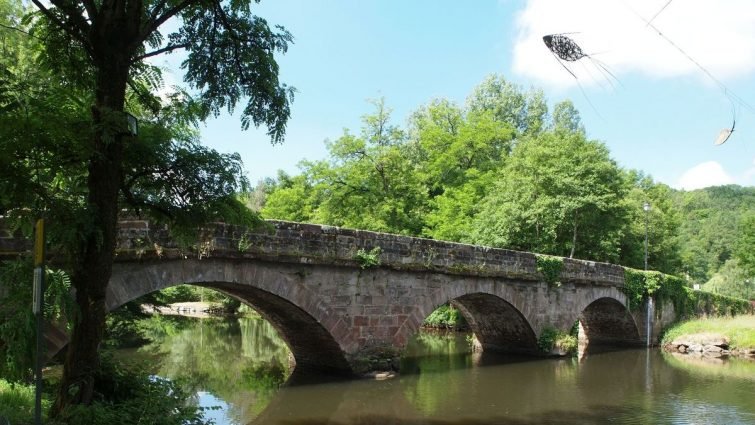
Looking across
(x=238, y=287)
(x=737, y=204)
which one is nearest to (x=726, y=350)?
(x=238, y=287)

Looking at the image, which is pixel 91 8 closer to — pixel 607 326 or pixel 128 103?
pixel 128 103

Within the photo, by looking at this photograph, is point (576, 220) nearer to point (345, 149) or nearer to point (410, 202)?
point (410, 202)

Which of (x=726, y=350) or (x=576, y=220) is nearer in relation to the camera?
→ (x=726, y=350)

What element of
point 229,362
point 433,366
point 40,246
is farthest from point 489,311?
point 40,246

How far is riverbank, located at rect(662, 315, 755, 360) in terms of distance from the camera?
68.1 feet

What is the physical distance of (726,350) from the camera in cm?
2102

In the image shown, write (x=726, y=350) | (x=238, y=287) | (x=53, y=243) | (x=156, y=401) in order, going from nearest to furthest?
1. (x=53, y=243)
2. (x=156, y=401)
3. (x=238, y=287)
4. (x=726, y=350)

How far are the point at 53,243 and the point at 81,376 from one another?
1245 mm

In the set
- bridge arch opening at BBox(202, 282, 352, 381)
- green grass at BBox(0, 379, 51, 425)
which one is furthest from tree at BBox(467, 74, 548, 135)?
green grass at BBox(0, 379, 51, 425)

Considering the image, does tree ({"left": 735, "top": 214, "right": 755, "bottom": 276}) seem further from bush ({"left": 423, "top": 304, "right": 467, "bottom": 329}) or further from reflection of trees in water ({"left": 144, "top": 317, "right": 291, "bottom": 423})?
reflection of trees in water ({"left": 144, "top": 317, "right": 291, "bottom": 423})

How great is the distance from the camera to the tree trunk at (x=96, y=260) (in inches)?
199

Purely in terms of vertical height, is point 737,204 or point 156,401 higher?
point 737,204

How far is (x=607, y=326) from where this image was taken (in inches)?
921

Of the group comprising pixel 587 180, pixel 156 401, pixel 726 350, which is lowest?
pixel 726 350
